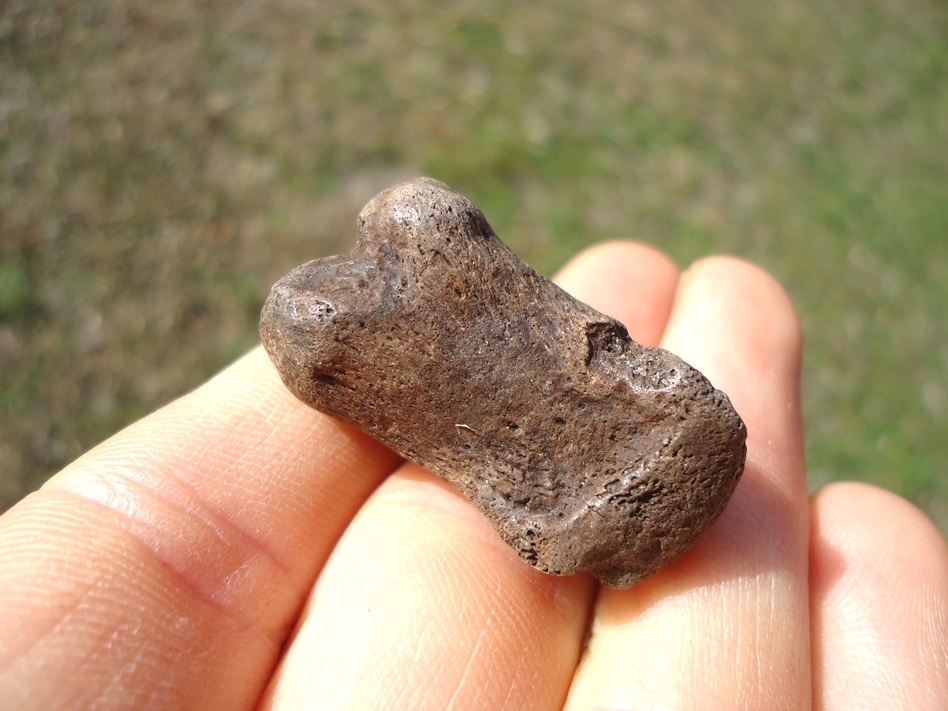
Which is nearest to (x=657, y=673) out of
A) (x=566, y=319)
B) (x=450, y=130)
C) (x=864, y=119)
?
(x=566, y=319)

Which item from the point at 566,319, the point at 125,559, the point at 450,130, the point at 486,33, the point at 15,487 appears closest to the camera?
the point at 125,559

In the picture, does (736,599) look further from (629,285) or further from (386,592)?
(629,285)

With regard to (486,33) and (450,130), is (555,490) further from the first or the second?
(486,33)

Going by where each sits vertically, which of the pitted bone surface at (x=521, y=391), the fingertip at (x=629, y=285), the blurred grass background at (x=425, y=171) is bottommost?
the blurred grass background at (x=425, y=171)

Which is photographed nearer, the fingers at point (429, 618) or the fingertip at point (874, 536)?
the fingers at point (429, 618)

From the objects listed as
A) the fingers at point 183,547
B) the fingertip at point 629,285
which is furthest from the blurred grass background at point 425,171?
the fingers at point 183,547

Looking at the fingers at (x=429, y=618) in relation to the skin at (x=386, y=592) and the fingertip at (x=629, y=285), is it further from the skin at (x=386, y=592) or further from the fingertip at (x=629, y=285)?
the fingertip at (x=629, y=285)

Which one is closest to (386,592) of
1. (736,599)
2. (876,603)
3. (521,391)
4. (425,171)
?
(521,391)
